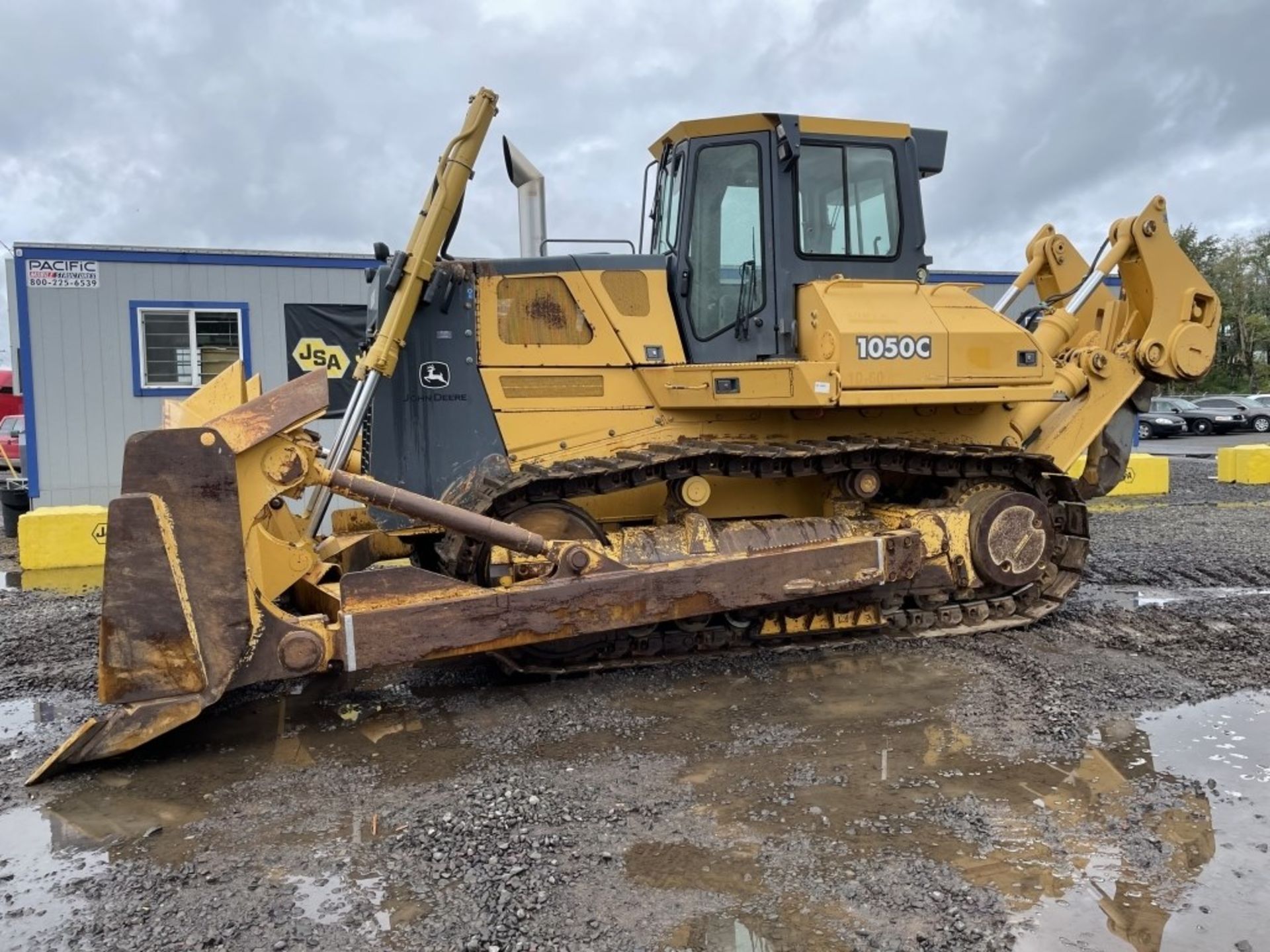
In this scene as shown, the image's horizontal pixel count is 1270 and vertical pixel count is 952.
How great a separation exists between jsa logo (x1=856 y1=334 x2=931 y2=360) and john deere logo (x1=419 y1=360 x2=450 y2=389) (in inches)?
96.7

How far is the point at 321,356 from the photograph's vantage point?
13.0m

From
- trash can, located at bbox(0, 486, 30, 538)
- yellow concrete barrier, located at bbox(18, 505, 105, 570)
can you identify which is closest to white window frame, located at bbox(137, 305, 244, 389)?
trash can, located at bbox(0, 486, 30, 538)

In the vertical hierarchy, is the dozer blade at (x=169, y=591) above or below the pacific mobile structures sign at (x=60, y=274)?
below

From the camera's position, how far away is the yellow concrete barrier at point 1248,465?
1487cm

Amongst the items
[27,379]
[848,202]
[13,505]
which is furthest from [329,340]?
[848,202]

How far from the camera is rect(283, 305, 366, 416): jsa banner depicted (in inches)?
501

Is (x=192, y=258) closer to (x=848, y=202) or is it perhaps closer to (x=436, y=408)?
(x=436, y=408)

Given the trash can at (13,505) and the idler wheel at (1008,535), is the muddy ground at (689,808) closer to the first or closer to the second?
the idler wheel at (1008,535)

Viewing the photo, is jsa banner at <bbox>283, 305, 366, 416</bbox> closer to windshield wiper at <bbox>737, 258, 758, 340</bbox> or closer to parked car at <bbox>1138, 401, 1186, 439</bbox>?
windshield wiper at <bbox>737, 258, 758, 340</bbox>

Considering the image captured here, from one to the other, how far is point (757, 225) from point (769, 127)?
0.61 meters

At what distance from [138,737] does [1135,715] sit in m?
4.71

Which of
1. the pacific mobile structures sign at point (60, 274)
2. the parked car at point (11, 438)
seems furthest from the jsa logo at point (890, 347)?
the parked car at point (11, 438)

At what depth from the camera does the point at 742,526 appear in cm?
562

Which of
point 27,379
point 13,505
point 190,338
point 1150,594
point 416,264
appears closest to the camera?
point 416,264
